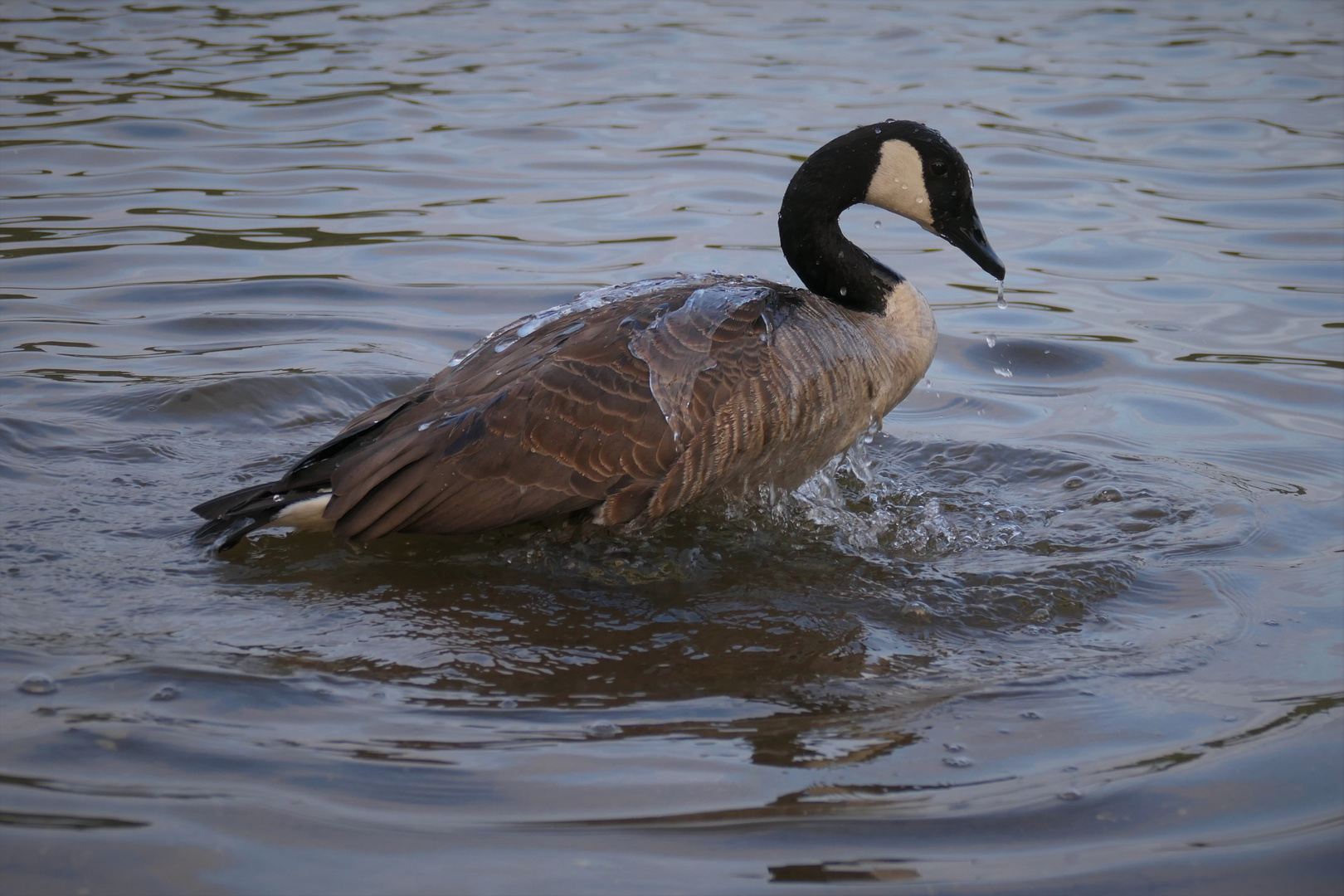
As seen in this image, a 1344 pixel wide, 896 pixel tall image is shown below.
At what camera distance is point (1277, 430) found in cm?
629

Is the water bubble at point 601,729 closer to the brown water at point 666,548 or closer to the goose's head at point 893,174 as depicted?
the brown water at point 666,548

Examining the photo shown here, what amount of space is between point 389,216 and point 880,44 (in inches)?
261

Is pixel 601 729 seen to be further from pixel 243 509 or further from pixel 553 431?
pixel 243 509

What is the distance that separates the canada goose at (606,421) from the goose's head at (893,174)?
1.78 feet

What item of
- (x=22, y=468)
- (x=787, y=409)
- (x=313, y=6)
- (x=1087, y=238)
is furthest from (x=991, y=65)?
(x=22, y=468)

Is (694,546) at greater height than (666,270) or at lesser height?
lesser

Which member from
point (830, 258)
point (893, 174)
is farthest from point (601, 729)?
point (893, 174)

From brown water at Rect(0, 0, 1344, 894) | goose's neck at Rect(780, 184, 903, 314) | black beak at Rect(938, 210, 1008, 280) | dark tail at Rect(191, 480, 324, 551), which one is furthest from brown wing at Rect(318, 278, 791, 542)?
black beak at Rect(938, 210, 1008, 280)

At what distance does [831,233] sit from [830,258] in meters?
0.12

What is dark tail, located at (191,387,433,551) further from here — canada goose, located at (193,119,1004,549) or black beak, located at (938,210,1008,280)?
black beak, located at (938,210,1008,280)

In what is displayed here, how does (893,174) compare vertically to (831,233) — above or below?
above

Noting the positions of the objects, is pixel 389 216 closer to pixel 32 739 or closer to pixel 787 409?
pixel 787 409

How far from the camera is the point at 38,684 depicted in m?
3.68

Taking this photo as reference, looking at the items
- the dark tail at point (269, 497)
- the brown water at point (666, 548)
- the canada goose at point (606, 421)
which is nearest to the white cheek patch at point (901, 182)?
the canada goose at point (606, 421)
